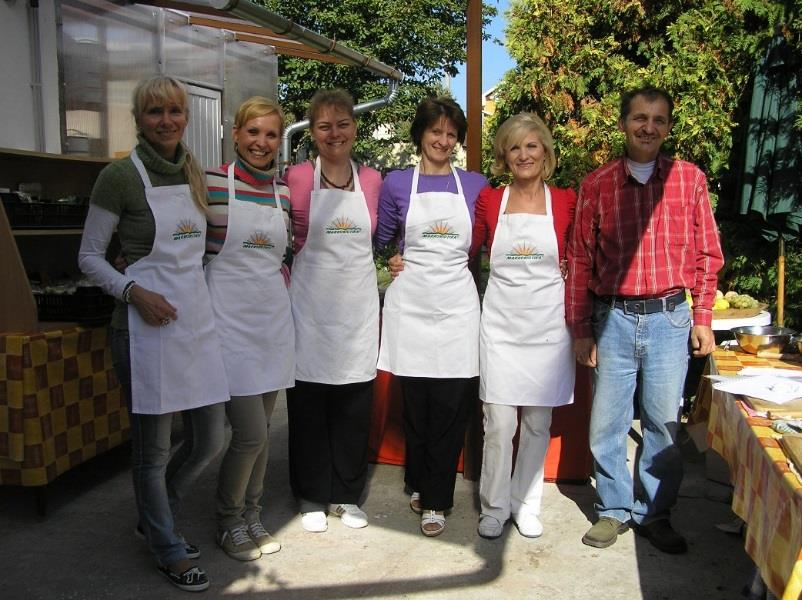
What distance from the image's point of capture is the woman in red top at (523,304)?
3111 mm

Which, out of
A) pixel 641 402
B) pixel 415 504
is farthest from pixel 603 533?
pixel 415 504

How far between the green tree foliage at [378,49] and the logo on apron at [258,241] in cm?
1479

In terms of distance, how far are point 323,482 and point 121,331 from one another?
3.76ft

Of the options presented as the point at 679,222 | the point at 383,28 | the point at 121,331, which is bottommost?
the point at 121,331

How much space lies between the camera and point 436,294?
319 centimetres

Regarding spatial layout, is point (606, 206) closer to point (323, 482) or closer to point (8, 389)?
point (323, 482)

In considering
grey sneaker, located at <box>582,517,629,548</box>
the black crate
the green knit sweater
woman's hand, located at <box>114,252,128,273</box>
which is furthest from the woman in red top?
the black crate

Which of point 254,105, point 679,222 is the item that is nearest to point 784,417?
point 679,222

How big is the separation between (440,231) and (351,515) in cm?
132

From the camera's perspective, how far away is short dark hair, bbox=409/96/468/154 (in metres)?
3.19

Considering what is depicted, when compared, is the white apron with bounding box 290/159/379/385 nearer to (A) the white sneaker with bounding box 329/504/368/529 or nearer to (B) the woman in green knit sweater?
(B) the woman in green knit sweater

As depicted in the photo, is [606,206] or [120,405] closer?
[606,206]

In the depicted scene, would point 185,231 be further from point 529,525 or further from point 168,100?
point 529,525

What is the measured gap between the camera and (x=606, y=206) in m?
2.99
